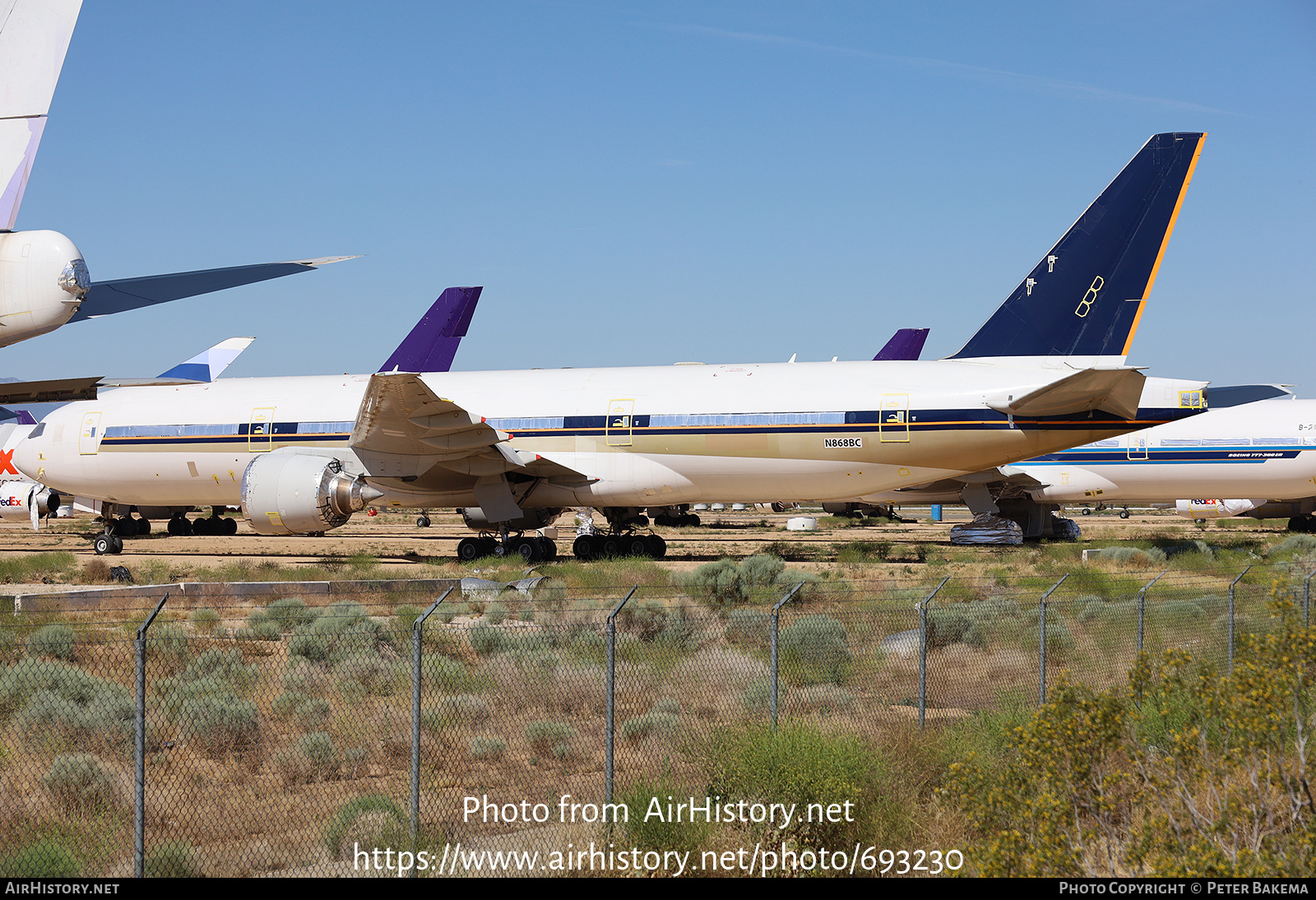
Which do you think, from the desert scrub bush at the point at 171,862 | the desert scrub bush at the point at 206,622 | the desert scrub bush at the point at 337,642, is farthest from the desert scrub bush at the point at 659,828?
the desert scrub bush at the point at 206,622

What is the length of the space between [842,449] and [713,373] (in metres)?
3.64

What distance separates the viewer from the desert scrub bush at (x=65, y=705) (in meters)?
8.41

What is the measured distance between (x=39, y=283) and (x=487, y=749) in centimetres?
476

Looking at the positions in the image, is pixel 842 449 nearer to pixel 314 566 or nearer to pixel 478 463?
pixel 478 463

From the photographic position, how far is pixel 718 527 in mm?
50312

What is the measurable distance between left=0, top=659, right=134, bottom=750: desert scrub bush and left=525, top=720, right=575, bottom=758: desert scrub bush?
10.3ft

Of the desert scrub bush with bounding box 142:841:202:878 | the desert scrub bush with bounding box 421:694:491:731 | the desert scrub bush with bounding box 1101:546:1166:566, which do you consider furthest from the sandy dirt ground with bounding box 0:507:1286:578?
the desert scrub bush with bounding box 142:841:202:878

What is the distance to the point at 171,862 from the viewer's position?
20.3 ft

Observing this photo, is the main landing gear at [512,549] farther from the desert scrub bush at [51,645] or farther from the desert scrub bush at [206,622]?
the desert scrub bush at [51,645]

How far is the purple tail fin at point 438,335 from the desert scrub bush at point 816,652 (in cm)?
1939

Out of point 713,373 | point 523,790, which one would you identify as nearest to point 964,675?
point 523,790

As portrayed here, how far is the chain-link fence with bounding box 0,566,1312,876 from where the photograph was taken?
6.82 metres

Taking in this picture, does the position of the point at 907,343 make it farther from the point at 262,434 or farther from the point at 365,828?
the point at 365,828

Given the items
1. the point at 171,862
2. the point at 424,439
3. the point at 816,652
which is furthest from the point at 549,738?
the point at 424,439
